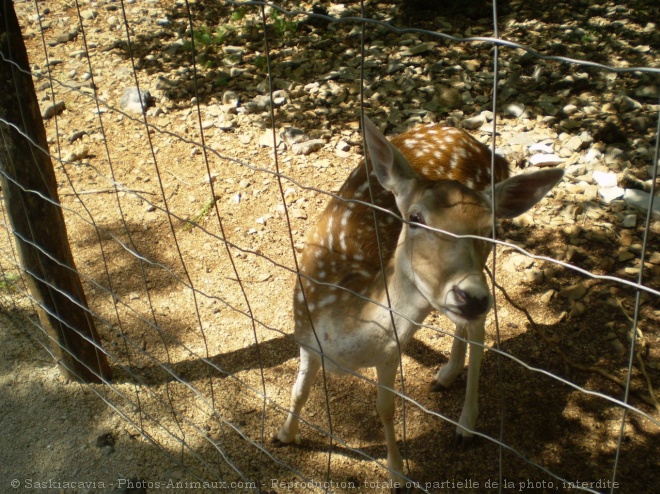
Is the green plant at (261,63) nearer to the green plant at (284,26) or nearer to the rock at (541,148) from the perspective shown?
the green plant at (284,26)

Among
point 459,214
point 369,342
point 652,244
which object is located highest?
point 459,214

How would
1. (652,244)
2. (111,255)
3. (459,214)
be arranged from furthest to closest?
(111,255), (652,244), (459,214)

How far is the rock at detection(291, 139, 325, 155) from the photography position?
4.82 metres

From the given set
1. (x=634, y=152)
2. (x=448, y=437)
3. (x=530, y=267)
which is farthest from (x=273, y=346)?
(x=634, y=152)

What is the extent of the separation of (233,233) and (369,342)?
6.77 ft

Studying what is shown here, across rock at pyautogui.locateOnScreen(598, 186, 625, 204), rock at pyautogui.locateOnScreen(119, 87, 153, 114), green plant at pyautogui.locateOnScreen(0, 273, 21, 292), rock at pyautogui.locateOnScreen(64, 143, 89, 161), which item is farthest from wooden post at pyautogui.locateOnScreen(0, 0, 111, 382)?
rock at pyautogui.locateOnScreen(598, 186, 625, 204)

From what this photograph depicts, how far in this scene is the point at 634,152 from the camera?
14.3ft

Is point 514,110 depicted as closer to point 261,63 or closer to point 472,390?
point 261,63

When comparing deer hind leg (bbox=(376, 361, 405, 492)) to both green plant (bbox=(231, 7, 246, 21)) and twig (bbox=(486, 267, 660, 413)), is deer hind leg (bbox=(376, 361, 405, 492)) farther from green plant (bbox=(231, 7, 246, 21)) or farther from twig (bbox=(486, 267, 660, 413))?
green plant (bbox=(231, 7, 246, 21))

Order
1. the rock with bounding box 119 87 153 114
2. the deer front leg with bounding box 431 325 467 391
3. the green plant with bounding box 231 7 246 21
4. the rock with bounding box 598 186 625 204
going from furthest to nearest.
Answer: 1. the green plant with bounding box 231 7 246 21
2. the rock with bounding box 119 87 153 114
3. the rock with bounding box 598 186 625 204
4. the deer front leg with bounding box 431 325 467 391

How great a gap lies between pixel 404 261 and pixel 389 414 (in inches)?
30.2

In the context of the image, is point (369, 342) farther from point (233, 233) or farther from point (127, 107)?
point (127, 107)

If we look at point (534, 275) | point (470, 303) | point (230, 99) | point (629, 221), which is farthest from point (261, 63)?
point (470, 303)

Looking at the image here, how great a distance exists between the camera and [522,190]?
2057 mm
